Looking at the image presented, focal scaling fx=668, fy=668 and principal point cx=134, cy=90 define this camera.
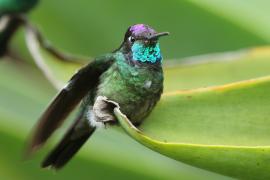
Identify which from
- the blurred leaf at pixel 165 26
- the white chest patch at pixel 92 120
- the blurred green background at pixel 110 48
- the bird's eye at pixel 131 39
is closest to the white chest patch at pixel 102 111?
the white chest patch at pixel 92 120

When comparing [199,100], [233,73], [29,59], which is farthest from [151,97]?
[29,59]

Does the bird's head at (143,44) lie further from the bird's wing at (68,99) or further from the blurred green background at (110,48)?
the blurred green background at (110,48)

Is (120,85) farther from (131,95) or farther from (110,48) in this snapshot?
(110,48)

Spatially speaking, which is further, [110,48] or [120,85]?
[110,48]

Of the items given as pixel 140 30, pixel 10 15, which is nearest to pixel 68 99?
pixel 140 30

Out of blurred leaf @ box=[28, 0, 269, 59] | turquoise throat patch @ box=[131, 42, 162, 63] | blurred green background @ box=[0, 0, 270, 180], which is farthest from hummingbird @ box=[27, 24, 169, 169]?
blurred leaf @ box=[28, 0, 269, 59]

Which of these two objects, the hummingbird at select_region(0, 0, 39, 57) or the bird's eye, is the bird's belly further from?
the hummingbird at select_region(0, 0, 39, 57)
